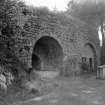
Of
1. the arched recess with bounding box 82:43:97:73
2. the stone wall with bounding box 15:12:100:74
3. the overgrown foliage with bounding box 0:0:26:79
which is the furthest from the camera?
the arched recess with bounding box 82:43:97:73

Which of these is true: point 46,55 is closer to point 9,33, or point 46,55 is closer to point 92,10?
point 9,33

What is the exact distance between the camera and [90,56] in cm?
1311

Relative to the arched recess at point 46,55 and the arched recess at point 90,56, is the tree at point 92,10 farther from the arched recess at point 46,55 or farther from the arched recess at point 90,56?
the arched recess at point 46,55

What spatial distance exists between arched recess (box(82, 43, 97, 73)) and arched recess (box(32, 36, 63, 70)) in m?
3.06

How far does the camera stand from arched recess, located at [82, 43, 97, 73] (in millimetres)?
12211

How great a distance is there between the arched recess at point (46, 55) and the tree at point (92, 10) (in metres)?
5.46

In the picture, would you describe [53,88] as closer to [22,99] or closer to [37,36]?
[22,99]

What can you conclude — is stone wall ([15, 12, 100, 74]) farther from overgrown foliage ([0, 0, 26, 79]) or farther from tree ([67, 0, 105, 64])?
tree ([67, 0, 105, 64])

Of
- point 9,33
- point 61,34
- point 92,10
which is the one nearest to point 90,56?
point 92,10

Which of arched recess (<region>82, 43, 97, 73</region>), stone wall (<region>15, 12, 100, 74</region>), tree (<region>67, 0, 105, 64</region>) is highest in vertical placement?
tree (<region>67, 0, 105, 64</region>)

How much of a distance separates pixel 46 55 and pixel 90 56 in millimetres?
4942

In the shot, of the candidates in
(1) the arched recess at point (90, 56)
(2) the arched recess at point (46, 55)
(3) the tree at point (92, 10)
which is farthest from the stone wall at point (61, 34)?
(3) the tree at point (92, 10)

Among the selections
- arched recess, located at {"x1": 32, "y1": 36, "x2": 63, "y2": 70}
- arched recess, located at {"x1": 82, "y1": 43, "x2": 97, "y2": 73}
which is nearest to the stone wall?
arched recess, located at {"x1": 82, "y1": 43, "x2": 97, "y2": 73}

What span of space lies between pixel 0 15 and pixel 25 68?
8.56ft
